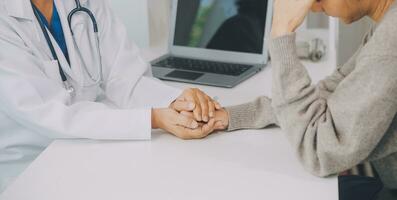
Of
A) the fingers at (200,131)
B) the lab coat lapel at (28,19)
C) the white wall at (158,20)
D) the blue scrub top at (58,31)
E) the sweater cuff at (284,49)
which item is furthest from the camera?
the white wall at (158,20)

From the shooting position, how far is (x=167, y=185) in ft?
2.91

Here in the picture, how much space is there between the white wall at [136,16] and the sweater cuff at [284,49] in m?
1.10

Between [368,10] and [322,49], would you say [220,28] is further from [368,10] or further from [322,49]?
[368,10]

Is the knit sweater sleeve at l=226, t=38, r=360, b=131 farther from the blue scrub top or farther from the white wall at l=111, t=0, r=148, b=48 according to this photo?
the white wall at l=111, t=0, r=148, b=48

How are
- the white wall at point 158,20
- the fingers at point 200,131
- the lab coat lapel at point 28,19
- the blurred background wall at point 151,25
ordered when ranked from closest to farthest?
the fingers at point 200,131 < the lab coat lapel at point 28,19 < the blurred background wall at point 151,25 < the white wall at point 158,20

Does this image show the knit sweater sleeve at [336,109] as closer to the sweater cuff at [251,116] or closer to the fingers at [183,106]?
the sweater cuff at [251,116]

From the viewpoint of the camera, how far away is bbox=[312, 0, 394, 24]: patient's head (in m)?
0.99

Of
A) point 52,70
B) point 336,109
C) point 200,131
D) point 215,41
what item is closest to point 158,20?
point 215,41

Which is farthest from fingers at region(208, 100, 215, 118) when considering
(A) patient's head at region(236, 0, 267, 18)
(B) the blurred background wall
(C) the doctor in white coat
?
(B) the blurred background wall

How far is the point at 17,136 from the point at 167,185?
22.5 inches

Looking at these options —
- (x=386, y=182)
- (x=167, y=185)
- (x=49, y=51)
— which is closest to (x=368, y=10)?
(x=386, y=182)

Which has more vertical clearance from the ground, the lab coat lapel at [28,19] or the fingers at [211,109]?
the lab coat lapel at [28,19]

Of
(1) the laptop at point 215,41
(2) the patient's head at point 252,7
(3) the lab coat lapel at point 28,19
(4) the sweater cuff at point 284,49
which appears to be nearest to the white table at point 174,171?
(4) the sweater cuff at point 284,49

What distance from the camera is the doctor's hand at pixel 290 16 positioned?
985 millimetres
